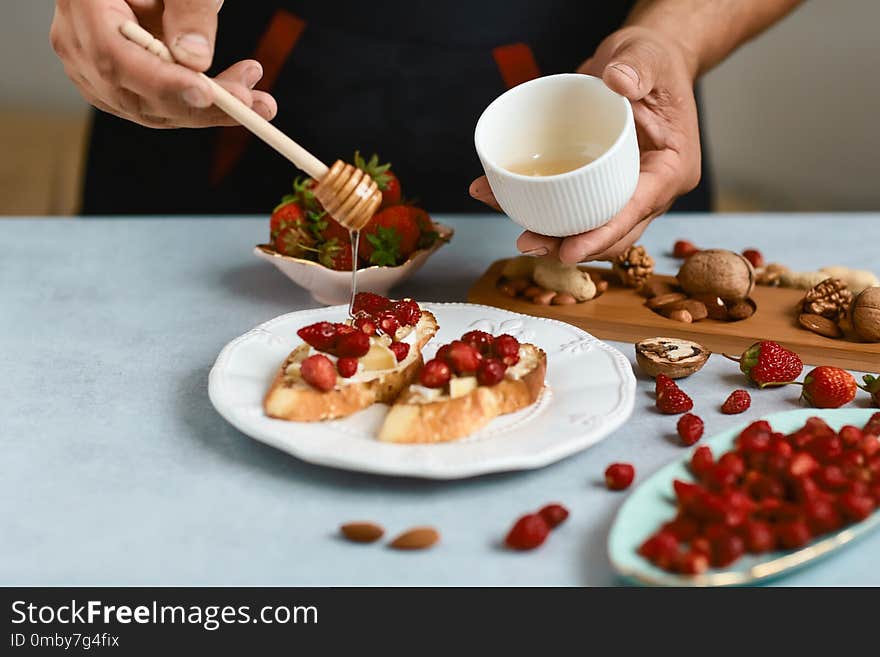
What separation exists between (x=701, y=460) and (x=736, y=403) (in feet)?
0.82

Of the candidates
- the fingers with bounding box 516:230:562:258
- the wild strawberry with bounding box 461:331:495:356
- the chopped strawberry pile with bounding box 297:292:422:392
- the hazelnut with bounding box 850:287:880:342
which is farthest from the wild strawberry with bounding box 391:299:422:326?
the hazelnut with bounding box 850:287:880:342

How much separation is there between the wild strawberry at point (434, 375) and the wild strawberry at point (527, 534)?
0.79 ft

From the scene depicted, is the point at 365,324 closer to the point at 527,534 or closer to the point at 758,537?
the point at 527,534

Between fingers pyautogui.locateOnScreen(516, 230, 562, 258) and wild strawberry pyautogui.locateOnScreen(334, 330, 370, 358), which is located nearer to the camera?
wild strawberry pyautogui.locateOnScreen(334, 330, 370, 358)

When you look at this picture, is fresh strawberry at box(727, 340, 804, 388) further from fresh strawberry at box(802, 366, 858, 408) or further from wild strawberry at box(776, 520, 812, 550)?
wild strawberry at box(776, 520, 812, 550)

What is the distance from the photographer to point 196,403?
4.28 feet

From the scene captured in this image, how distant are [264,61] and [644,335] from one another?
3.31ft

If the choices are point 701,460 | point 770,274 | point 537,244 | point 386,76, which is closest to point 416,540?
point 701,460

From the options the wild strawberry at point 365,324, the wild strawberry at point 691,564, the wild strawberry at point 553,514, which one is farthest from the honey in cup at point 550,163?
the wild strawberry at point 691,564

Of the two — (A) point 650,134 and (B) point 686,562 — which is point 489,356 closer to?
(B) point 686,562

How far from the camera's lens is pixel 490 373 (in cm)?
116

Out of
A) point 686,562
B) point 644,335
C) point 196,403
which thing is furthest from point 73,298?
point 686,562

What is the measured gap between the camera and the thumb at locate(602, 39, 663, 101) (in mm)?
1345

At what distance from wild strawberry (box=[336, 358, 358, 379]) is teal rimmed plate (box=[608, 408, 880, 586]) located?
39 cm
